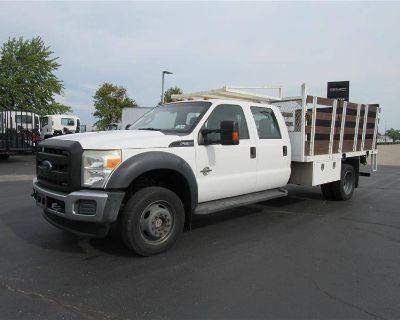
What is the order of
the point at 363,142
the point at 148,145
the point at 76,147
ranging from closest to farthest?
1. the point at 76,147
2. the point at 148,145
3. the point at 363,142

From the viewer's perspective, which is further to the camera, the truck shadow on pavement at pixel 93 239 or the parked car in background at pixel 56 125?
the parked car in background at pixel 56 125

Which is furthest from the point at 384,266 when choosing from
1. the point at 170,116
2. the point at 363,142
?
the point at 363,142

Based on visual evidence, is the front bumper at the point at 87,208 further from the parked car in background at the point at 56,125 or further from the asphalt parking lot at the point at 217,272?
the parked car in background at the point at 56,125

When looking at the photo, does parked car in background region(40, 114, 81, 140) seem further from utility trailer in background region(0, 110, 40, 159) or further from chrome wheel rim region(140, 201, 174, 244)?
chrome wheel rim region(140, 201, 174, 244)

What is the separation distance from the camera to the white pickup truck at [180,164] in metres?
4.61

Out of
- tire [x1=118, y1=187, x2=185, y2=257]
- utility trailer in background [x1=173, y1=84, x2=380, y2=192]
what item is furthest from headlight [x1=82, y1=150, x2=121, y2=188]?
utility trailer in background [x1=173, y1=84, x2=380, y2=192]

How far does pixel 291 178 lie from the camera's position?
767 centimetres

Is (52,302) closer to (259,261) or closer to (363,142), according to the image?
(259,261)

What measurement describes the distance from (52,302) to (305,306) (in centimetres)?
227

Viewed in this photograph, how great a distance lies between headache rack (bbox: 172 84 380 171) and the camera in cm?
730

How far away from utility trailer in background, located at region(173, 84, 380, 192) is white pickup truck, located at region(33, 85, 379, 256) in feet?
0.06

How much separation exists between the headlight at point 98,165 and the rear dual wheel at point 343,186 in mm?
5541

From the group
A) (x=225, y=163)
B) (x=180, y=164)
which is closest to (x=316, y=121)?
(x=225, y=163)

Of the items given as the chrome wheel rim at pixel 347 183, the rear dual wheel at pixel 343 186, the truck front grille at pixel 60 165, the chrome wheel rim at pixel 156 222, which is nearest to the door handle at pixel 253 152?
the chrome wheel rim at pixel 156 222
